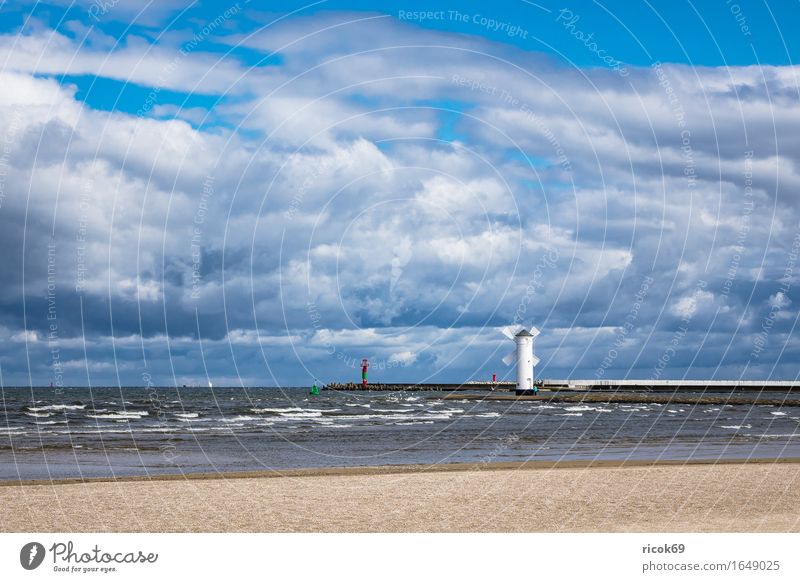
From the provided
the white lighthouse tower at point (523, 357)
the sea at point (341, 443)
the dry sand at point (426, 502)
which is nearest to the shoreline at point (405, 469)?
the dry sand at point (426, 502)

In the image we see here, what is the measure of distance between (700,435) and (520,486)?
1044 inches

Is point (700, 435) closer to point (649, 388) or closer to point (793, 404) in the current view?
point (793, 404)

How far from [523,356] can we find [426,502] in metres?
94.6

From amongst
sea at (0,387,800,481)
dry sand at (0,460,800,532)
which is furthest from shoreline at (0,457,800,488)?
sea at (0,387,800,481)

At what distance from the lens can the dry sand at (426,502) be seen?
16.1 meters

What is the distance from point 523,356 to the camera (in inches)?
4437

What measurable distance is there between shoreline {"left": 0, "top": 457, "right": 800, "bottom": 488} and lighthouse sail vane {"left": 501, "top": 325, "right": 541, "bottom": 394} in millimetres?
78120

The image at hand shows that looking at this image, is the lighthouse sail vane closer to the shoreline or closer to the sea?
the sea

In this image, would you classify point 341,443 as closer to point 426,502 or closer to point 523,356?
point 426,502

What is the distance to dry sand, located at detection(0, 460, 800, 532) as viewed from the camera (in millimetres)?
16141

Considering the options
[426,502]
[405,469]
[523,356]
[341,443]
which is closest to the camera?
[426,502]

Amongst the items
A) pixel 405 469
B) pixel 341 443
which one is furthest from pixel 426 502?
pixel 341 443
